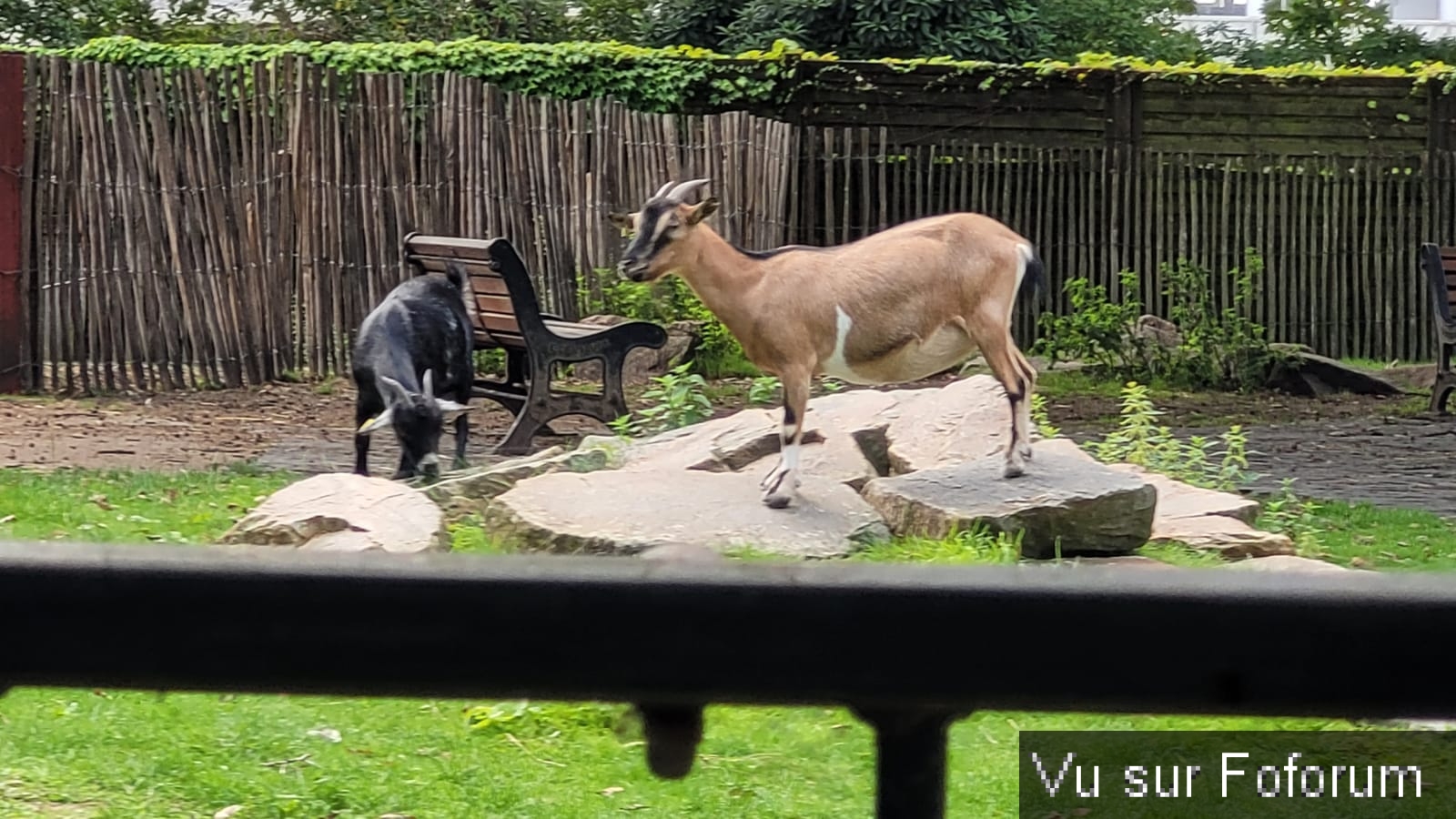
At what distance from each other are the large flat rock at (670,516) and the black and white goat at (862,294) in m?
0.46

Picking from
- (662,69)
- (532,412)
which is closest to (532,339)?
(532,412)

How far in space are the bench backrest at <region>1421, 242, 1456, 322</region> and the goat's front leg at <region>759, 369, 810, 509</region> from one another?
5761 mm

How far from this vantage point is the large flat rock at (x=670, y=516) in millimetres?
5781

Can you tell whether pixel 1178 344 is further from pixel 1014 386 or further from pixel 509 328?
pixel 1014 386

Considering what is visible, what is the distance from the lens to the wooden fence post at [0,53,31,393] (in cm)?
1076

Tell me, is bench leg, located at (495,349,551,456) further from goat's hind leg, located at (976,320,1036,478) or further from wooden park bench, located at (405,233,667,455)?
goat's hind leg, located at (976,320,1036,478)

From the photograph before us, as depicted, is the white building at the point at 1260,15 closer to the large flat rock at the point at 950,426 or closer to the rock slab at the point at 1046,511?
the large flat rock at the point at 950,426

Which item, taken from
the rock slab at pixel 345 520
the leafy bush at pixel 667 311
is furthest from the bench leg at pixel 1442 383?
the rock slab at pixel 345 520

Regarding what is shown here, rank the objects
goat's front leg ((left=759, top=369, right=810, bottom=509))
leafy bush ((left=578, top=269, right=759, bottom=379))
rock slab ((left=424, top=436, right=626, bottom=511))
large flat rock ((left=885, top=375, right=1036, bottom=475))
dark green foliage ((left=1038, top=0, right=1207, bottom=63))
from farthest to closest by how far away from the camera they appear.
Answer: dark green foliage ((left=1038, top=0, right=1207, bottom=63)), leafy bush ((left=578, top=269, right=759, bottom=379)), large flat rock ((left=885, top=375, right=1036, bottom=475)), rock slab ((left=424, top=436, right=626, bottom=511)), goat's front leg ((left=759, top=369, right=810, bottom=509))

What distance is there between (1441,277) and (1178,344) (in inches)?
90.1

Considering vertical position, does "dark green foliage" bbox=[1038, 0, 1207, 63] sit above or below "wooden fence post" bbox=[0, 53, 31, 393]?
above

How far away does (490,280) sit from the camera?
362 inches

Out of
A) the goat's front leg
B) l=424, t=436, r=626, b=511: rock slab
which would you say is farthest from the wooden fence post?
the goat's front leg

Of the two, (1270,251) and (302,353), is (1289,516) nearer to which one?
(302,353)
